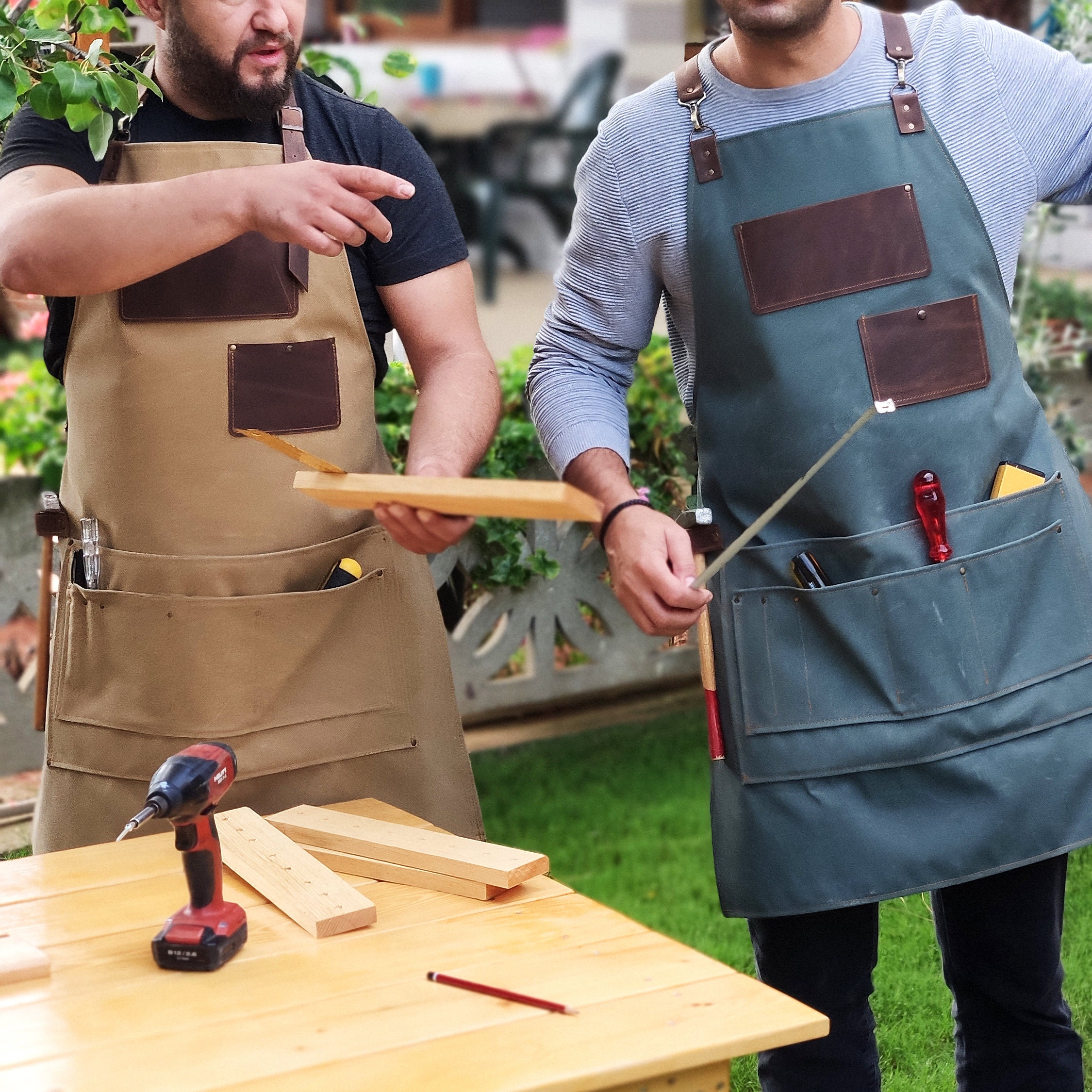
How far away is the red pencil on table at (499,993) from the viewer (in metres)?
Answer: 1.42

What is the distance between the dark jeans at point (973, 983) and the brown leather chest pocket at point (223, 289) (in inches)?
42.5

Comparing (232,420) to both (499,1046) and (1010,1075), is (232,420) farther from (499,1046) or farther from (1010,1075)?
(1010,1075)

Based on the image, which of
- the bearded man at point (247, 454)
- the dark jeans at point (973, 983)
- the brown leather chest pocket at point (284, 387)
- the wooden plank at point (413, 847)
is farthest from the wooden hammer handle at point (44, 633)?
the dark jeans at point (973, 983)

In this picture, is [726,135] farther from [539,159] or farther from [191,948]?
[539,159]

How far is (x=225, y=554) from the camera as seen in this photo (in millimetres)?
2111

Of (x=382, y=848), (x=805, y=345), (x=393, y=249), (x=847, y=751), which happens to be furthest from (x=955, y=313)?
(x=382, y=848)

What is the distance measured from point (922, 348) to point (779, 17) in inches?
17.1

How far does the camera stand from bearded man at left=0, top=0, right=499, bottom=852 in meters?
2.06

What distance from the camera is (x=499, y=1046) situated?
135cm

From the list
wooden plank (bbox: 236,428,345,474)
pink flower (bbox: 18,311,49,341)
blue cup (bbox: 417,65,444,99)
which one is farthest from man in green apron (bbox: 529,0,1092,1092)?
blue cup (bbox: 417,65,444,99)

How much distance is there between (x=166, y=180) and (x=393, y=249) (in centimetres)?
42

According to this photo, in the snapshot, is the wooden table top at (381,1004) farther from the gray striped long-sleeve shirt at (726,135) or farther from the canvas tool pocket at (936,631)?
the gray striped long-sleeve shirt at (726,135)

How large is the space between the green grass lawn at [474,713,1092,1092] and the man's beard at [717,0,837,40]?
1887 millimetres

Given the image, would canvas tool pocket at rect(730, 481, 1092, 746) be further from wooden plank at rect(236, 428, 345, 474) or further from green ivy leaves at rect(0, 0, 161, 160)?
green ivy leaves at rect(0, 0, 161, 160)
